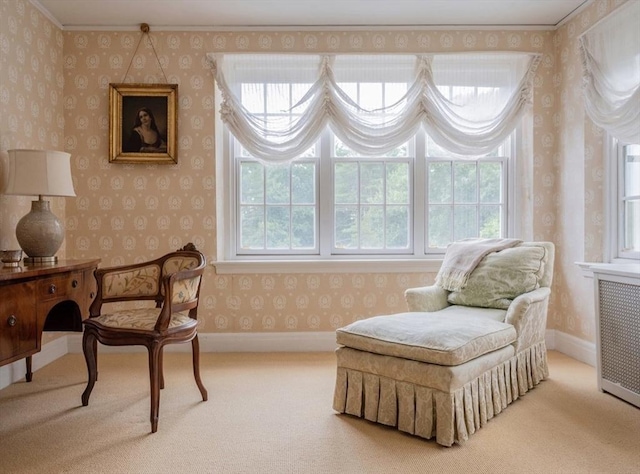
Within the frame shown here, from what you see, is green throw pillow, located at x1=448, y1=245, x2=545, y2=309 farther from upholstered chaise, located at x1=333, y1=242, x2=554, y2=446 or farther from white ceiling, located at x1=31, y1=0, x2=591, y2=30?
white ceiling, located at x1=31, y1=0, x2=591, y2=30

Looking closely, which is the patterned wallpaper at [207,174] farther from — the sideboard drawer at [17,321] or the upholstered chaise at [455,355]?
the sideboard drawer at [17,321]

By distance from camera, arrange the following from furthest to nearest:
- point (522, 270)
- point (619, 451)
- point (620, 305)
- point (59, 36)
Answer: point (59, 36) < point (522, 270) < point (620, 305) < point (619, 451)

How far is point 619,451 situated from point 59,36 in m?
4.73

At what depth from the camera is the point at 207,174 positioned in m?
3.68

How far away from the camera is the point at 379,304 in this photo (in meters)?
3.73

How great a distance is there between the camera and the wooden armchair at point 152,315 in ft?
7.60

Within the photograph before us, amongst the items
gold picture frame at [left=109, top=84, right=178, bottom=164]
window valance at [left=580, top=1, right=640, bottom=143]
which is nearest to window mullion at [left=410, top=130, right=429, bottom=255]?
window valance at [left=580, top=1, right=640, bottom=143]

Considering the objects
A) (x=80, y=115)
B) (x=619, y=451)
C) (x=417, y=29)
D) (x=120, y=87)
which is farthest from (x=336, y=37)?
(x=619, y=451)

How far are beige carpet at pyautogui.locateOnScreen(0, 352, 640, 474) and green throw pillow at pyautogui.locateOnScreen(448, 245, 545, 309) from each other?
25.1 inches

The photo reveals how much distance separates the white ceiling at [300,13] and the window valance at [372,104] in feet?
0.88

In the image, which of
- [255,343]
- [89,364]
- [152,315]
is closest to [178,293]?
[152,315]

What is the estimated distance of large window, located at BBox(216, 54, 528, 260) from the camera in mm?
3631

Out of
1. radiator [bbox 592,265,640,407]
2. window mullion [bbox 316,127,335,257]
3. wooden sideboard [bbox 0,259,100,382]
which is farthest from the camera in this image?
window mullion [bbox 316,127,335,257]

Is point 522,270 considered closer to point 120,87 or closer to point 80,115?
point 120,87
